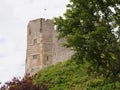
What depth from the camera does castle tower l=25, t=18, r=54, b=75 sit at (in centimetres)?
4900

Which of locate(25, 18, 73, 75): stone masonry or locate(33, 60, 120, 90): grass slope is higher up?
locate(25, 18, 73, 75): stone masonry

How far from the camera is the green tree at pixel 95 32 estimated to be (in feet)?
71.5

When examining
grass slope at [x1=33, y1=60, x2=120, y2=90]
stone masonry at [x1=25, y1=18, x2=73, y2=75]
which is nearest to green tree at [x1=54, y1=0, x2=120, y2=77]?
grass slope at [x1=33, y1=60, x2=120, y2=90]

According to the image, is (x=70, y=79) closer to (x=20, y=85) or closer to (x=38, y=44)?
(x=20, y=85)

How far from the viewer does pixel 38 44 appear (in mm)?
49188

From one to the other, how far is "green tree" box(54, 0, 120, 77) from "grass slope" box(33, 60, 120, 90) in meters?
6.65

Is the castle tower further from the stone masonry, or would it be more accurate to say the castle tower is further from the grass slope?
the grass slope

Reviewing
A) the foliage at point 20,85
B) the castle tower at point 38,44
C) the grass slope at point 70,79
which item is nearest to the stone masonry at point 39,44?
the castle tower at point 38,44

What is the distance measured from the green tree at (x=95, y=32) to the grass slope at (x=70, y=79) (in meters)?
6.65

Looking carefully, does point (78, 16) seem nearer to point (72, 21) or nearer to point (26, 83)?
point (72, 21)

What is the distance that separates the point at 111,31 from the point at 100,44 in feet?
2.93

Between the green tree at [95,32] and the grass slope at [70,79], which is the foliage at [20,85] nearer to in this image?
the grass slope at [70,79]

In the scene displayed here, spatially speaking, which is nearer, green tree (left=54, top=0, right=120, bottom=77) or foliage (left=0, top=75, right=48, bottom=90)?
green tree (left=54, top=0, right=120, bottom=77)

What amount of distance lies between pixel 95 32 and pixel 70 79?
534 inches
